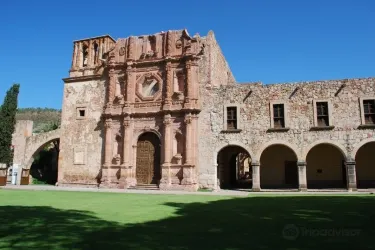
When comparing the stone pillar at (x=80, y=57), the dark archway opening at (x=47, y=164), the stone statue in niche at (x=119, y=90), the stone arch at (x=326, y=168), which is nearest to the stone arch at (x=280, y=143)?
the stone arch at (x=326, y=168)

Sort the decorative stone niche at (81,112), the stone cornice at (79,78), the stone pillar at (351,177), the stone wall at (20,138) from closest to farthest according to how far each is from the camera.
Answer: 1. the stone pillar at (351,177)
2. the decorative stone niche at (81,112)
3. the stone cornice at (79,78)
4. the stone wall at (20,138)

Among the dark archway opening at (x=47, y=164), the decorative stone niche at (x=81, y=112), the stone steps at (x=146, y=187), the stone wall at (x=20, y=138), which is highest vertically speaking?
the decorative stone niche at (x=81, y=112)

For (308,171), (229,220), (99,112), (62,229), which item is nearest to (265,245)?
(229,220)

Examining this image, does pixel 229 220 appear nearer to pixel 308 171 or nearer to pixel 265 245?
pixel 265 245

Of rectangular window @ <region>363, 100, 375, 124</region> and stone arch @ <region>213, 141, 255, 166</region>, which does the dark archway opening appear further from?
rectangular window @ <region>363, 100, 375, 124</region>

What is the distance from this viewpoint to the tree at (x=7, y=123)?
1075 inches

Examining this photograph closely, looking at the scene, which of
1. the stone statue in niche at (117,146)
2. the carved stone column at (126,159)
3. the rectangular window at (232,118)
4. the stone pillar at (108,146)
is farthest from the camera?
the stone statue in niche at (117,146)

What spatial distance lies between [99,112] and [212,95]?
9.26m

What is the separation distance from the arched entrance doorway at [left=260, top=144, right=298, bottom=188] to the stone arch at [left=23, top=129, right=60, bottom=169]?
1743 cm

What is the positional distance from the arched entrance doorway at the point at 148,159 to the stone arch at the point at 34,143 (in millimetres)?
8395

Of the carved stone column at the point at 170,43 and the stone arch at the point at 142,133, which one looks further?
the carved stone column at the point at 170,43

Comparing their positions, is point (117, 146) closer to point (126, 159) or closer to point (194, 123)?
point (126, 159)

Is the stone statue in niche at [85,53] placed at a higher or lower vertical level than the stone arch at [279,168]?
higher

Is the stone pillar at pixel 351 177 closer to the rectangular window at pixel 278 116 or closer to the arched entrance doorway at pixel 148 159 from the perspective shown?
the rectangular window at pixel 278 116
